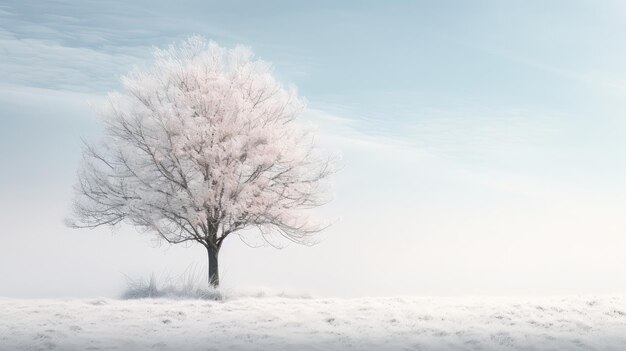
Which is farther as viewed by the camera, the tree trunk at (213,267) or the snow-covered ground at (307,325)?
the tree trunk at (213,267)

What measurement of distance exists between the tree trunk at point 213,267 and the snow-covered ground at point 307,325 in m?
2.66

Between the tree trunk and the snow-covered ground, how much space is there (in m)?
2.66

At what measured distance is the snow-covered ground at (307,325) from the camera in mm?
15711

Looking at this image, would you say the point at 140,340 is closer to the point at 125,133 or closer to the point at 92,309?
the point at 92,309

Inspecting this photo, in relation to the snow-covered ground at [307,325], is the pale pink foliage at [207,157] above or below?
above

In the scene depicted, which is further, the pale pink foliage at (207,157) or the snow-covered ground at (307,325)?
the pale pink foliage at (207,157)

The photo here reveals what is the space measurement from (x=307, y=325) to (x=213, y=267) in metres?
8.24

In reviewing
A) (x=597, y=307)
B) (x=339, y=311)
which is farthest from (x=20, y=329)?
(x=597, y=307)

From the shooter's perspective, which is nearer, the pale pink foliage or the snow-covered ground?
the snow-covered ground

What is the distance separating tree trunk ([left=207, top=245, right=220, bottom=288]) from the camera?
24984mm

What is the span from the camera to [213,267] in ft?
82.6

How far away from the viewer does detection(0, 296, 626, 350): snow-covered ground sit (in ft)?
51.5

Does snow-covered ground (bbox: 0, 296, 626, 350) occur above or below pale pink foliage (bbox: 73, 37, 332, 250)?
below

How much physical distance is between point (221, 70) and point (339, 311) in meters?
10.3
